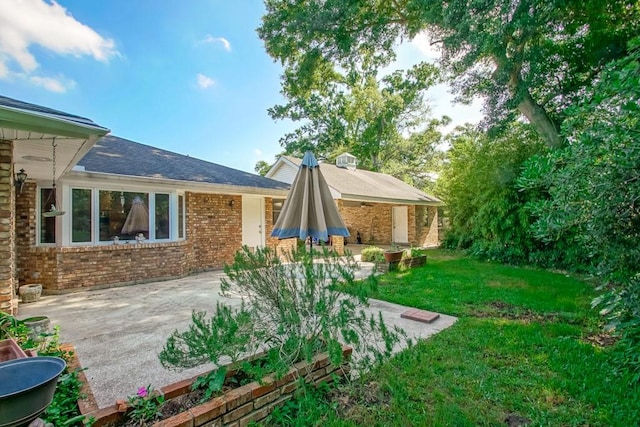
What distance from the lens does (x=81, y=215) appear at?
742cm

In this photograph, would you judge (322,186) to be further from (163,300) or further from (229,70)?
(229,70)

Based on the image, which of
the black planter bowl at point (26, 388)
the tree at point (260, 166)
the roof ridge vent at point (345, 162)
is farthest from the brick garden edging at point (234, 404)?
the tree at point (260, 166)

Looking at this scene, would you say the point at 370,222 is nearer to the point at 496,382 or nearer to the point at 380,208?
the point at 380,208

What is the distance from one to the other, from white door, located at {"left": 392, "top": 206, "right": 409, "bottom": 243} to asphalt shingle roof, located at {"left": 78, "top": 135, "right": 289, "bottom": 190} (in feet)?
29.3

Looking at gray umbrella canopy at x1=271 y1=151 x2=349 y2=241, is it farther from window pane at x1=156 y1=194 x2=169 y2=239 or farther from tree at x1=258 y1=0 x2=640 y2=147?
window pane at x1=156 y1=194 x2=169 y2=239

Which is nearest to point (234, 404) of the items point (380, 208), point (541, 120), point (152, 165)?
point (152, 165)

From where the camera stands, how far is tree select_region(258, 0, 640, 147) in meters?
6.93

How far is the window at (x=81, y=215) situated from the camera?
24.0 feet

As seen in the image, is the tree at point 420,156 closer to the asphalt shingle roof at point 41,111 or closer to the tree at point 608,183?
the tree at point 608,183

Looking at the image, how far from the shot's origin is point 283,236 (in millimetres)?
4215

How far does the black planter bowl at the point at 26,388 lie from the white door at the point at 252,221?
9.09 metres

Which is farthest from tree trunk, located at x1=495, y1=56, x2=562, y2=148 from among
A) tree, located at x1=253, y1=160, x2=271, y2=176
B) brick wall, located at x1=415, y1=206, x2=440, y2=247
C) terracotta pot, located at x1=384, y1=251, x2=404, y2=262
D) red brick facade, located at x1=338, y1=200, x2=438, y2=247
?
tree, located at x1=253, y1=160, x2=271, y2=176

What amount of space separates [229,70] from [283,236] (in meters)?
12.6

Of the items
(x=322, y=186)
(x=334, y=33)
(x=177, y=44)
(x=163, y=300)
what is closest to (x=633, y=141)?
(x=322, y=186)
